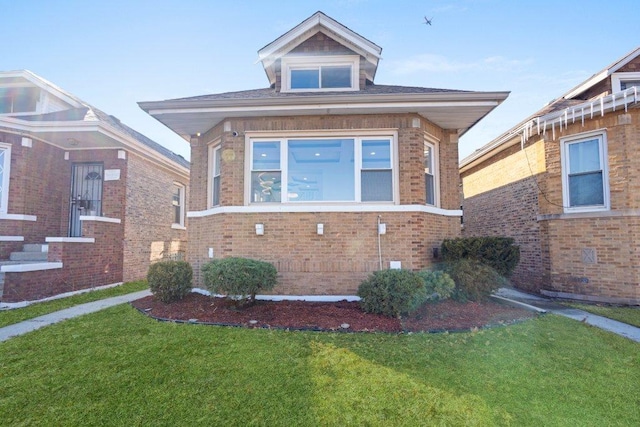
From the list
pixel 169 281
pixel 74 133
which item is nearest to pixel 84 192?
pixel 74 133

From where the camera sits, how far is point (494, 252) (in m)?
6.10

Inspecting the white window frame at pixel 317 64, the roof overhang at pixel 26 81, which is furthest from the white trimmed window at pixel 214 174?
the roof overhang at pixel 26 81

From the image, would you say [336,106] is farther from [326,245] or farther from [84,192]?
[84,192]

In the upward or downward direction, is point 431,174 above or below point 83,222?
above

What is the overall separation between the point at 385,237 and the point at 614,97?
223 inches

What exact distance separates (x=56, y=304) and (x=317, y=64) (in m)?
8.04

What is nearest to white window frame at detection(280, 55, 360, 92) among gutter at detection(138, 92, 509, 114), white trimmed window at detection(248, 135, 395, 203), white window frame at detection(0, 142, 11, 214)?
gutter at detection(138, 92, 509, 114)

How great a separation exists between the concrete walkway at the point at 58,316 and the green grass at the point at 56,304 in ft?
0.71

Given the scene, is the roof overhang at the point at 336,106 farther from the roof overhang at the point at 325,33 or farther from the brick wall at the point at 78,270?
the brick wall at the point at 78,270

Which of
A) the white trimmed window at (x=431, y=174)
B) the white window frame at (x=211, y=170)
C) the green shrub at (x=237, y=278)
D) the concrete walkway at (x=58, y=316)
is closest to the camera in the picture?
the concrete walkway at (x=58, y=316)

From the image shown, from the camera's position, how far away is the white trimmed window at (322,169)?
6.86m

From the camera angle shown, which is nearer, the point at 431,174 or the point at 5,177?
the point at 431,174

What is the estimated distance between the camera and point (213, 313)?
5504mm

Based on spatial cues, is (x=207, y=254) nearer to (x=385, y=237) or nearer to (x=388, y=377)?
(x=385, y=237)
